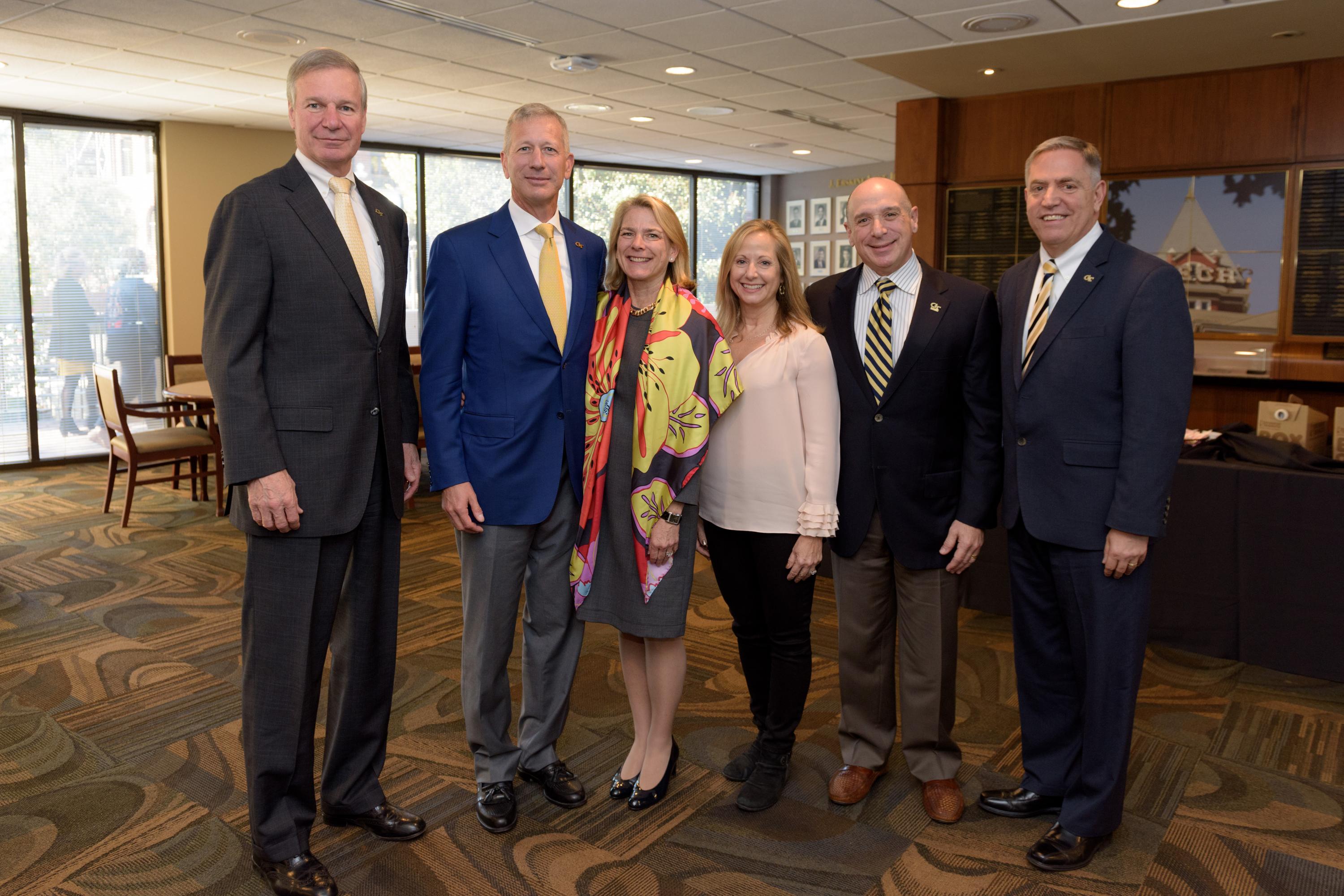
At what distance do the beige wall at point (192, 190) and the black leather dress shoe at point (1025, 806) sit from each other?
834 centimetres

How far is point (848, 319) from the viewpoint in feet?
8.90

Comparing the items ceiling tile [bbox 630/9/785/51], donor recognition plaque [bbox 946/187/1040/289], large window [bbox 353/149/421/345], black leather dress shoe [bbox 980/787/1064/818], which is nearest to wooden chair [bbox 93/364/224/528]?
large window [bbox 353/149/421/345]

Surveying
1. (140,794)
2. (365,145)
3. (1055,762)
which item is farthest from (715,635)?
(365,145)

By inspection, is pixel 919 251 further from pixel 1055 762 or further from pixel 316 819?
pixel 316 819

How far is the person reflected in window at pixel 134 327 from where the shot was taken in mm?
8914

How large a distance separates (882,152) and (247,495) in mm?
11018

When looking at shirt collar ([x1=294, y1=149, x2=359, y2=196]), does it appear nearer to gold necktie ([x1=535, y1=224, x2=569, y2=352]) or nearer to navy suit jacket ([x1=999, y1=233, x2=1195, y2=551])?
gold necktie ([x1=535, y1=224, x2=569, y2=352])

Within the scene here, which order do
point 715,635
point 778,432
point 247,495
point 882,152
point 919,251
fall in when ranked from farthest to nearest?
point 882,152
point 919,251
point 715,635
point 778,432
point 247,495

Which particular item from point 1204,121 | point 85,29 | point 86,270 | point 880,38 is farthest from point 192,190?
point 1204,121

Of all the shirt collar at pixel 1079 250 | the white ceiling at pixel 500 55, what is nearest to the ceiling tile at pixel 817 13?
the white ceiling at pixel 500 55

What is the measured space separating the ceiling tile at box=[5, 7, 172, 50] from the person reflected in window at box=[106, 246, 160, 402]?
343 centimetres

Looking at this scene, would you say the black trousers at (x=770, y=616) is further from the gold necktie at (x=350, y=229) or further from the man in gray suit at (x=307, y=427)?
the gold necktie at (x=350, y=229)

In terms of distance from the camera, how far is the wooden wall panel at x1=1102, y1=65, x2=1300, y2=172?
6602 millimetres

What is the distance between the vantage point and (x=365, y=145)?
10.2 metres
